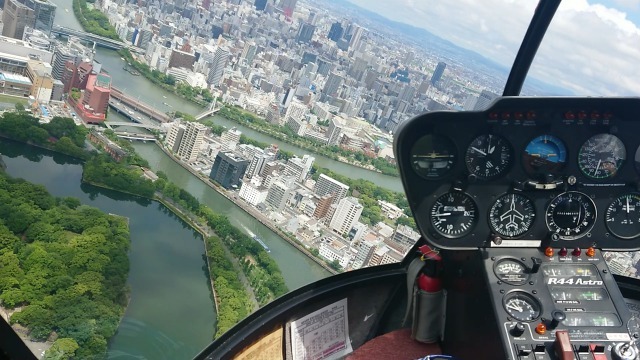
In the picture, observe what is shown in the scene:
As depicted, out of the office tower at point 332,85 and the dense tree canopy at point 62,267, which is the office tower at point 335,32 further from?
the dense tree canopy at point 62,267

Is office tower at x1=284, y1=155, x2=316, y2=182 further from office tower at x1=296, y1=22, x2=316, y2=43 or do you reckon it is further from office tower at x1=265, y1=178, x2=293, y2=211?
office tower at x1=296, y1=22, x2=316, y2=43

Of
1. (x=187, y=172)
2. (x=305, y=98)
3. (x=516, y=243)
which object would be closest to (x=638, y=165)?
(x=516, y=243)

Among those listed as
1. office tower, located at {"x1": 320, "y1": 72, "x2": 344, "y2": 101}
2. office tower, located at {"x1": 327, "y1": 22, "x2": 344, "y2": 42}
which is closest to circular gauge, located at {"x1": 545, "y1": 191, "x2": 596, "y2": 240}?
office tower, located at {"x1": 320, "y1": 72, "x2": 344, "y2": 101}

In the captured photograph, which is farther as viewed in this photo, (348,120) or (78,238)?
(348,120)

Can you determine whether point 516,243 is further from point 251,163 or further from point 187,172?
point 187,172

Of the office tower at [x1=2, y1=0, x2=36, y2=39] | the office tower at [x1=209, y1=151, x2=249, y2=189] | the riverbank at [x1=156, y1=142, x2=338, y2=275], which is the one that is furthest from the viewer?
the office tower at [x1=2, y1=0, x2=36, y2=39]

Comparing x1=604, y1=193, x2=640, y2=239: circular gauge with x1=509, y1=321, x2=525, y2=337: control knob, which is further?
x1=604, y1=193, x2=640, y2=239: circular gauge
